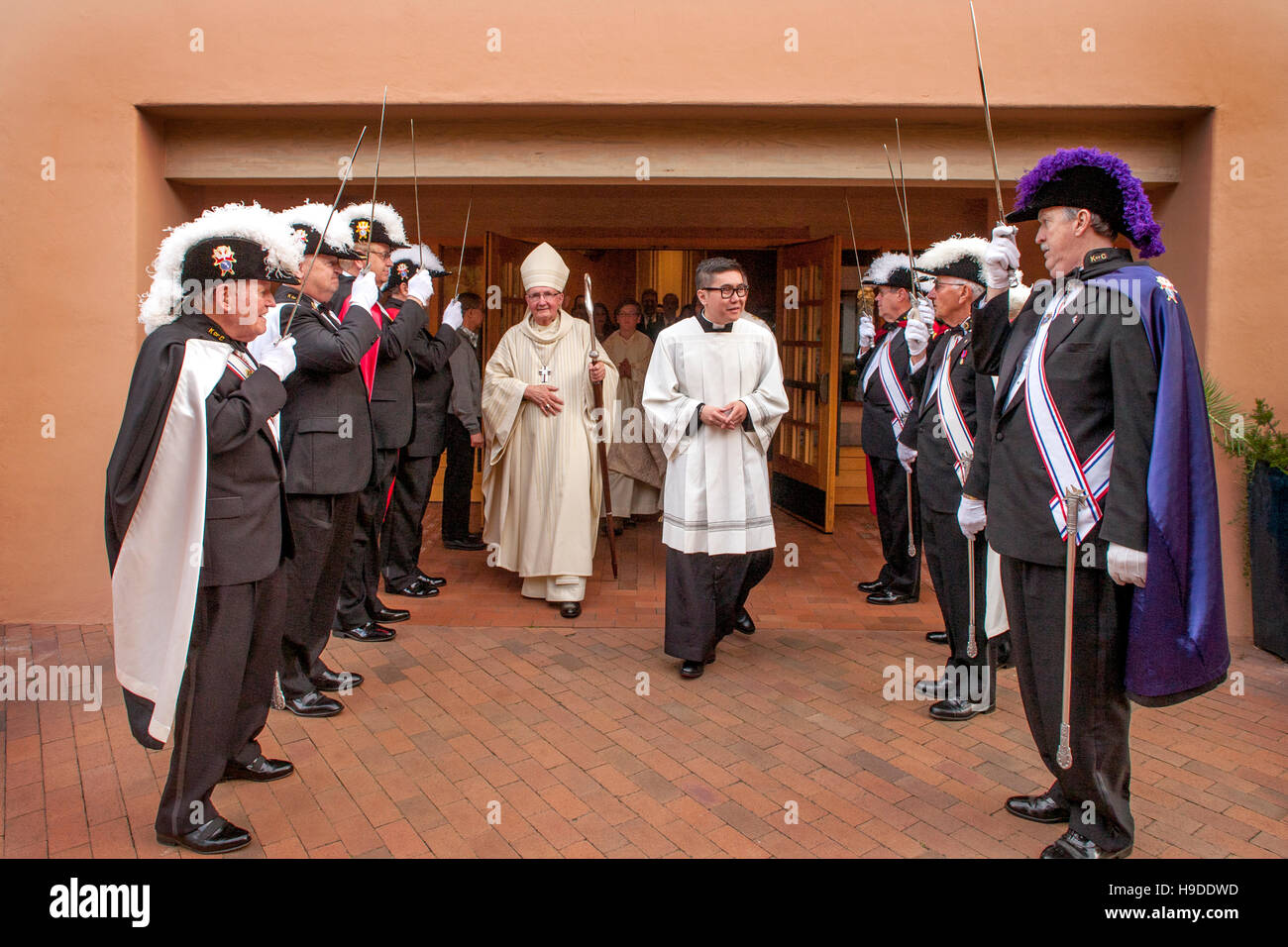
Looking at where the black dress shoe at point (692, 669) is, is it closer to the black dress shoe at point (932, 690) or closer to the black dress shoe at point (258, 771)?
the black dress shoe at point (932, 690)

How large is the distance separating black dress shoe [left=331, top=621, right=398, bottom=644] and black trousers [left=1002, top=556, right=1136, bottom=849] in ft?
11.7

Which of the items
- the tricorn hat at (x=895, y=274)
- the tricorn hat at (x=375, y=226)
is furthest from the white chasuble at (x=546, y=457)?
→ the tricorn hat at (x=895, y=274)

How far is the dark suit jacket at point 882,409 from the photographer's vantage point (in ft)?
20.8

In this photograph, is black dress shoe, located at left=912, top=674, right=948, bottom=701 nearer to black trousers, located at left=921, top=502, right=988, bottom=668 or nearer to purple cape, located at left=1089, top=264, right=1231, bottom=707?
black trousers, located at left=921, top=502, right=988, bottom=668

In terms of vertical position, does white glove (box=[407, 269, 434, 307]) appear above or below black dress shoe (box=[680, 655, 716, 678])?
above

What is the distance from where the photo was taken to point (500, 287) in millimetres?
8117

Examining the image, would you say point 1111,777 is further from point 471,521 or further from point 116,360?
point 471,521

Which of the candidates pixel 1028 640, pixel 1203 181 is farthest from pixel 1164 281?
pixel 1203 181

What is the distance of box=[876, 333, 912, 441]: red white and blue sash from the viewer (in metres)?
6.25

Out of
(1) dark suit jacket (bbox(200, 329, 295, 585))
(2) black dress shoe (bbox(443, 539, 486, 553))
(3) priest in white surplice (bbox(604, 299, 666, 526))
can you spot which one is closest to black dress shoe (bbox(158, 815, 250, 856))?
(1) dark suit jacket (bbox(200, 329, 295, 585))

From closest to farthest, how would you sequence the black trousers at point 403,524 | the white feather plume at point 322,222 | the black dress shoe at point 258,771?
the black dress shoe at point 258,771 → the white feather plume at point 322,222 → the black trousers at point 403,524

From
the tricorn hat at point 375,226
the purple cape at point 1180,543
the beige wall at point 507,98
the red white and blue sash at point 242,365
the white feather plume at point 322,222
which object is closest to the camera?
the purple cape at point 1180,543

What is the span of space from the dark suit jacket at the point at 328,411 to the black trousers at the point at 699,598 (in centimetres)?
162

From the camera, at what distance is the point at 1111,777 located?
10.6 ft
